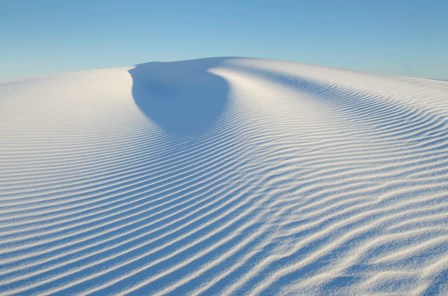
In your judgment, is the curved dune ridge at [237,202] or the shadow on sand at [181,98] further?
the shadow on sand at [181,98]

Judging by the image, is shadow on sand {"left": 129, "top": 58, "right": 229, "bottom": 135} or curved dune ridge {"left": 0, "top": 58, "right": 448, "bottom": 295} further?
shadow on sand {"left": 129, "top": 58, "right": 229, "bottom": 135}

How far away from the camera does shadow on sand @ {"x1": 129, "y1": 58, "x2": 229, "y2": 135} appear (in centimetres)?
853

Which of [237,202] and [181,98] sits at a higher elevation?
[181,98]

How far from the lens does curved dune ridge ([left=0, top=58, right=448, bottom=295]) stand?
282cm

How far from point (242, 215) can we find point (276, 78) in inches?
424

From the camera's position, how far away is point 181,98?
38.8ft

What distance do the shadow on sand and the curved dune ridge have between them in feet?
0.72

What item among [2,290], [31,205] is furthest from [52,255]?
[31,205]

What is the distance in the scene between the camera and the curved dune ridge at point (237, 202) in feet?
9.25

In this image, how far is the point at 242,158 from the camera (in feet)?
17.6

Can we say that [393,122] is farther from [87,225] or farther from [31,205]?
[31,205]

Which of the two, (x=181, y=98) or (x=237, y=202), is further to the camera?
(x=181, y=98)

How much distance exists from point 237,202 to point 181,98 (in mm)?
8367

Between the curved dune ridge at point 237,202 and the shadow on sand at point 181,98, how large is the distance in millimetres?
221
